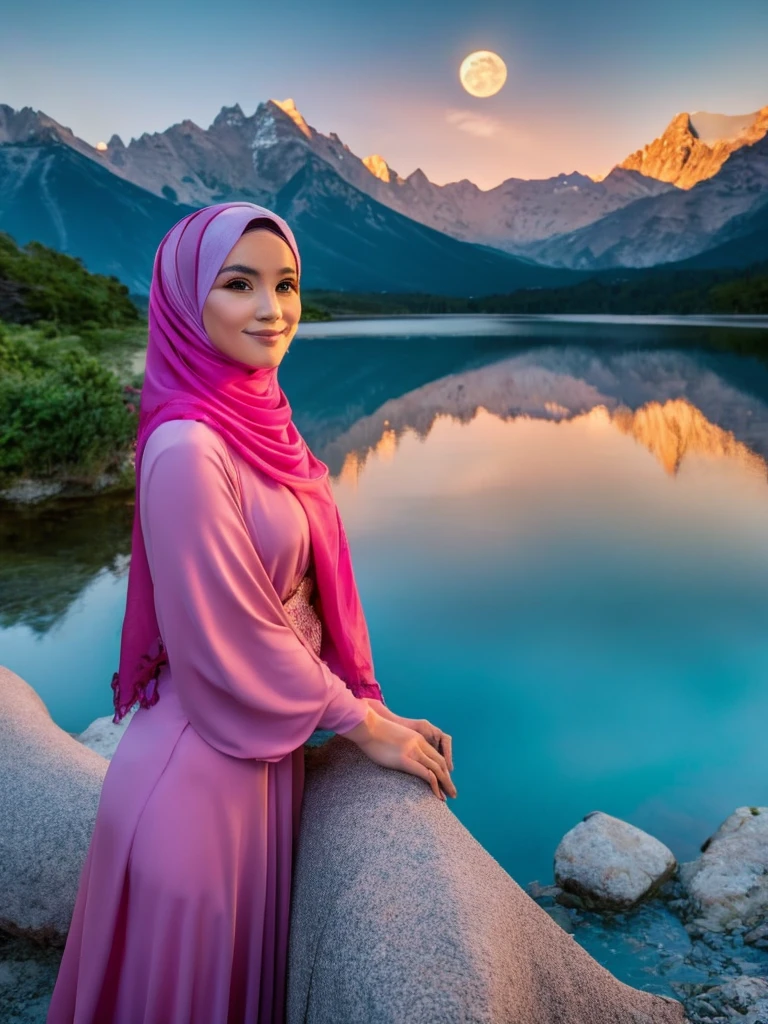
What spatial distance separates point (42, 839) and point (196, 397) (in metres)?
1.38

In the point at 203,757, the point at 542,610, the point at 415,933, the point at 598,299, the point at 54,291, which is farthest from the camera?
the point at 598,299

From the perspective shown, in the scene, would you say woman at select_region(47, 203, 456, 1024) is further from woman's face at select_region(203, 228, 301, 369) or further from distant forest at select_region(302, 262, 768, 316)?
distant forest at select_region(302, 262, 768, 316)

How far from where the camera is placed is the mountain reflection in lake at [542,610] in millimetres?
4020

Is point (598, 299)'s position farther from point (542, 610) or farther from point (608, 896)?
point (608, 896)

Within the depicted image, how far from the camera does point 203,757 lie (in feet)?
4.37

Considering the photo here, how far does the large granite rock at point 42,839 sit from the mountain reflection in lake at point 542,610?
6.33 feet

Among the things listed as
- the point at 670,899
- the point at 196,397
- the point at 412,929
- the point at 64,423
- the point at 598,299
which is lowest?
the point at 670,899

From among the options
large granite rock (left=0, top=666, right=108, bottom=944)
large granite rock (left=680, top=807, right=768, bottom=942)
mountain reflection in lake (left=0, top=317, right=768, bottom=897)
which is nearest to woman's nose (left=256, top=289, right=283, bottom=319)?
large granite rock (left=0, top=666, right=108, bottom=944)

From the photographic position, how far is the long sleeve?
4.13 feet

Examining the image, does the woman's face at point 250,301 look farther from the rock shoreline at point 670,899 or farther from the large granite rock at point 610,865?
the large granite rock at point 610,865

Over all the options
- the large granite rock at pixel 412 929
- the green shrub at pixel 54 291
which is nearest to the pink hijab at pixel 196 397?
the large granite rock at pixel 412 929

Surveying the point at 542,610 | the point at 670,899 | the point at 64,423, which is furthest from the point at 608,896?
the point at 64,423

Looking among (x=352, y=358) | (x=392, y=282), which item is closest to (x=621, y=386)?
(x=352, y=358)

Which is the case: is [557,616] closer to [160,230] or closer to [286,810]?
[286,810]
